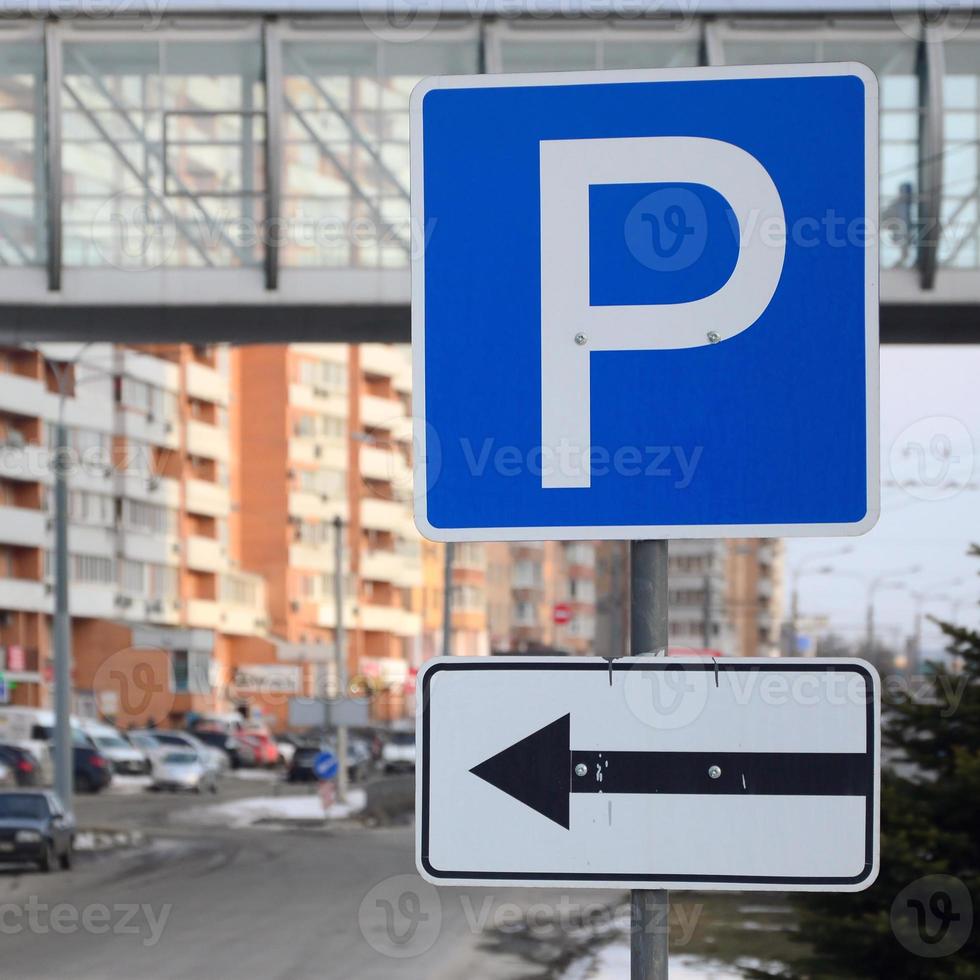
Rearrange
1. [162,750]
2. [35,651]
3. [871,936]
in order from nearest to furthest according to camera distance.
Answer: [871,936], [162,750], [35,651]

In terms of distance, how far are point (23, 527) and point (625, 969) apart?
7016 centimetres

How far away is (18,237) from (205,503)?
84.2m

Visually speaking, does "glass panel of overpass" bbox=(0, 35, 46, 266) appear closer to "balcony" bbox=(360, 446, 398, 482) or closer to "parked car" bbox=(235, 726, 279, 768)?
"parked car" bbox=(235, 726, 279, 768)

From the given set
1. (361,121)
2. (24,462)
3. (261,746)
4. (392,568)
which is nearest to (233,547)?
(392,568)

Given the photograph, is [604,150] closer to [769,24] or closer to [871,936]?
[871,936]

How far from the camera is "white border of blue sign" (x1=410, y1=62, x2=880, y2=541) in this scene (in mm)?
3691

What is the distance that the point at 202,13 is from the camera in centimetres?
2178

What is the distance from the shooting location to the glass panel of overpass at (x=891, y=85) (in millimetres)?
21750

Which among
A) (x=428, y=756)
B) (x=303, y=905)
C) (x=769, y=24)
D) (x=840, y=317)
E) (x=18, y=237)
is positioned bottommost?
(x=303, y=905)

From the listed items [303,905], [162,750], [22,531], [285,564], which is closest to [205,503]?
[285,564]

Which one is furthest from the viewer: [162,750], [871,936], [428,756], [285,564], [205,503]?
[285,564]

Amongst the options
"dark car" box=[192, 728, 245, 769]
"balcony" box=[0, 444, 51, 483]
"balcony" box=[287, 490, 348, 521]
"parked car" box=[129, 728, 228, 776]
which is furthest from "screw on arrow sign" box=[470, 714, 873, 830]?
"balcony" box=[287, 490, 348, 521]

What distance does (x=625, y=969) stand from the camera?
18969 millimetres

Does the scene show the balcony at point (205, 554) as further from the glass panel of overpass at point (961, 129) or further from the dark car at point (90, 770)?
the glass panel of overpass at point (961, 129)
